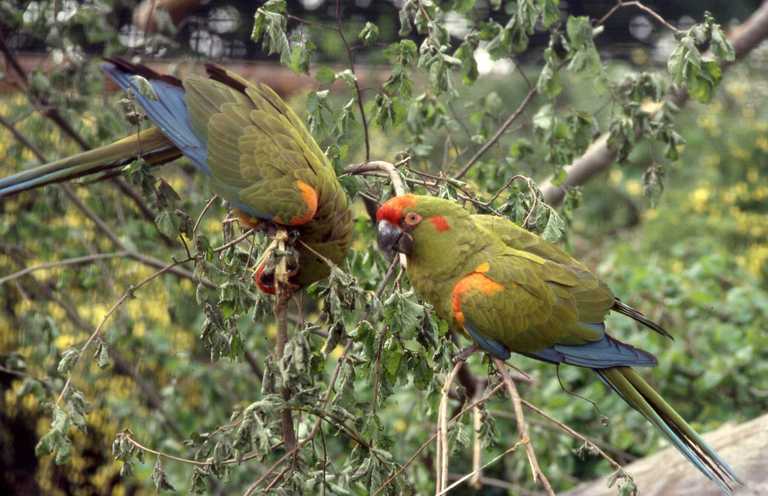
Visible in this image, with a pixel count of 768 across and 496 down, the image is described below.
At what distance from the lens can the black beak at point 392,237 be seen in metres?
1.91

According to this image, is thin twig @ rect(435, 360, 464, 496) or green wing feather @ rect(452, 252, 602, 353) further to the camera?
green wing feather @ rect(452, 252, 602, 353)

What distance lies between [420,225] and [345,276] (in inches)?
12.9

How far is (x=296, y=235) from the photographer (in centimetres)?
191

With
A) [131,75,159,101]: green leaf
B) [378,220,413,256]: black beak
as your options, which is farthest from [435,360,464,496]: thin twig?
[131,75,159,101]: green leaf

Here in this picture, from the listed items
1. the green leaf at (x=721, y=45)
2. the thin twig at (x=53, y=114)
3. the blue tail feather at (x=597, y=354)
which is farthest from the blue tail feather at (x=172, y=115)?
the green leaf at (x=721, y=45)

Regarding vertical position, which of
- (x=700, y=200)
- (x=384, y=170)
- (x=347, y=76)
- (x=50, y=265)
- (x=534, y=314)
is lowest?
(x=700, y=200)

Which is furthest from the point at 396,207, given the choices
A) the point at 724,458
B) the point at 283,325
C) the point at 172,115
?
the point at 724,458

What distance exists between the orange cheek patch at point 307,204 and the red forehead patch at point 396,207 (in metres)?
0.15

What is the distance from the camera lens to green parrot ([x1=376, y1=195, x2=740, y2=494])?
74.6 inches

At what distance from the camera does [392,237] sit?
6.26ft

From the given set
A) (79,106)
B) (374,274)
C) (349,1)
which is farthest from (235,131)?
(349,1)

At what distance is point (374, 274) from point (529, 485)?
1.48 m

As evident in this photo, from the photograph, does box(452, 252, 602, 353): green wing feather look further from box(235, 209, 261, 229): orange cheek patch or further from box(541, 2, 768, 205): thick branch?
box(541, 2, 768, 205): thick branch

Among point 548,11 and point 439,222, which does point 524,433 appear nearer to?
point 439,222
